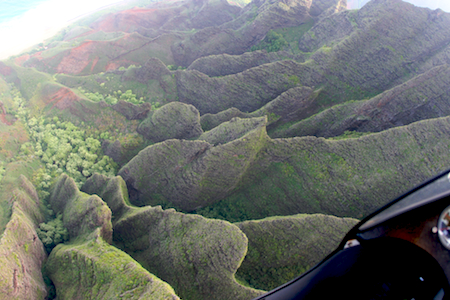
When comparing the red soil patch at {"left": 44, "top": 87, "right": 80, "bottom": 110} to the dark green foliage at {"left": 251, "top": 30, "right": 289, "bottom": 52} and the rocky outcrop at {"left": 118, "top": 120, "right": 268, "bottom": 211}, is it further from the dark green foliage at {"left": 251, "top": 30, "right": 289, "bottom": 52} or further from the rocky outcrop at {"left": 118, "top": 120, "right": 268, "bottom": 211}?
the dark green foliage at {"left": 251, "top": 30, "right": 289, "bottom": 52}

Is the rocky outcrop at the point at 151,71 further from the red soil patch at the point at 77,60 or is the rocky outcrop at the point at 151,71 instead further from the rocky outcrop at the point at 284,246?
the rocky outcrop at the point at 284,246

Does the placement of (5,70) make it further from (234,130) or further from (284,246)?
(284,246)

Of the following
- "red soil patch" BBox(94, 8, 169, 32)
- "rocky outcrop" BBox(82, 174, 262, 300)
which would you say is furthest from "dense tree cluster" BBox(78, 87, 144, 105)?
"red soil patch" BBox(94, 8, 169, 32)

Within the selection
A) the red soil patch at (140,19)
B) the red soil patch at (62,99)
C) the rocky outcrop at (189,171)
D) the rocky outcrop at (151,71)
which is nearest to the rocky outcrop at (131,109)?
the red soil patch at (62,99)

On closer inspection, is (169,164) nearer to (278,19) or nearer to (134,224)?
(134,224)

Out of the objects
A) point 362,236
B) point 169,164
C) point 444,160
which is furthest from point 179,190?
point 444,160
